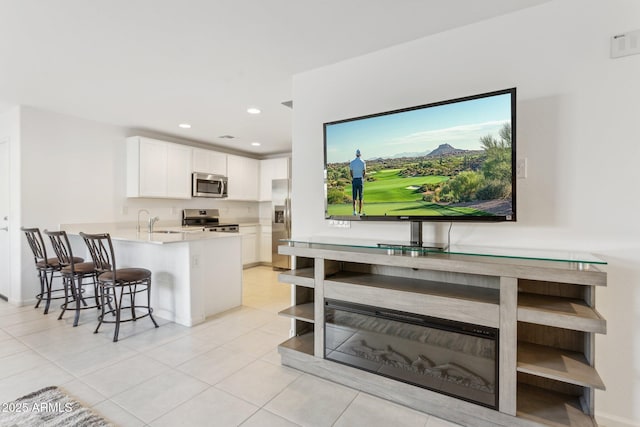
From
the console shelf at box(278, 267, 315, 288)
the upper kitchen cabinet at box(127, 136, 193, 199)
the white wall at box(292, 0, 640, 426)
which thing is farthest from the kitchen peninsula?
the white wall at box(292, 0, 640, 426)

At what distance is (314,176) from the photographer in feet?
9.00

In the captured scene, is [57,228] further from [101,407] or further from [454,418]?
[454,418]

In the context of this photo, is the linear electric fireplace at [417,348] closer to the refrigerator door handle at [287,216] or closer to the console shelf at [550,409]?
the console shelf at [550,409]

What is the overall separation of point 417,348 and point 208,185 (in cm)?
480

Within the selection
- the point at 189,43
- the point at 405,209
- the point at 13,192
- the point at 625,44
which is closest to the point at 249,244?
the point at 13,192

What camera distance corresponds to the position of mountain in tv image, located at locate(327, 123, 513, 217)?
5.83ft

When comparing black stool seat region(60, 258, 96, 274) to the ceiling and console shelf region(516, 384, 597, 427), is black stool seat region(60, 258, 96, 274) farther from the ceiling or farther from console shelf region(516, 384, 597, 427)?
console shelf region(516, 384, 597, 427)

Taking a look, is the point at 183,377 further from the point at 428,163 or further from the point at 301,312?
the point at 428,163

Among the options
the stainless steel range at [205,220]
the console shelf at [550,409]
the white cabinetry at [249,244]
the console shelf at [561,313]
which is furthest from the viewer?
the white cabinetry at [249,244]

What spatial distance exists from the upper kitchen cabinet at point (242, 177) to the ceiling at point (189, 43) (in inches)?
98.6

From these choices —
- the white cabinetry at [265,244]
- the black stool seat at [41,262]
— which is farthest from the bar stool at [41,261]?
the white cabinetry at [265,244]

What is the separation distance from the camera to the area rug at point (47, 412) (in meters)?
1.73

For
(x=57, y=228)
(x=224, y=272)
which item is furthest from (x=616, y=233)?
(x=57, y=228)

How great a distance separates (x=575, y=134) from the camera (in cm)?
180
